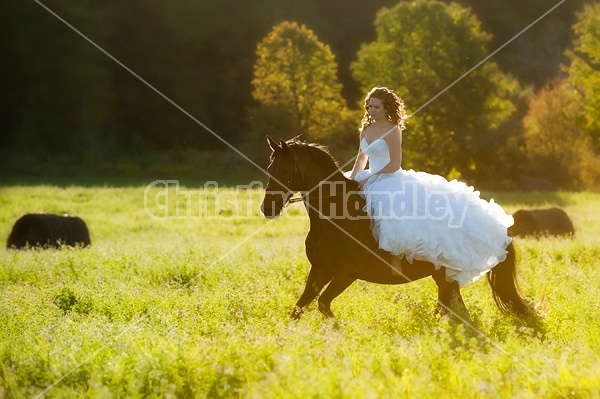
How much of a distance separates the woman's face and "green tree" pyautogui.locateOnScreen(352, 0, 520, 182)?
111ft

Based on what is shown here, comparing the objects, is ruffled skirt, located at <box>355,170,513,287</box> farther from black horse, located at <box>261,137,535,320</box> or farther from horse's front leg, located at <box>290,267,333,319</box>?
horse's front leg, located at <box>290,267,333,319</box>

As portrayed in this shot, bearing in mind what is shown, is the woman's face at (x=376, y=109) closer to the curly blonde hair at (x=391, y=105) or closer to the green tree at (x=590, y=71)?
the curly blonde hair at (x=391, y=105)

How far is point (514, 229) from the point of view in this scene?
67.0ft

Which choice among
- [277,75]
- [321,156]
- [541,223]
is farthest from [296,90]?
[321,156]

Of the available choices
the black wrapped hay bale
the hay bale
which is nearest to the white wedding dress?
the black wrapped hay bale

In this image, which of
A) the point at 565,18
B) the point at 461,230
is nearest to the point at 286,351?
the point at 461,230

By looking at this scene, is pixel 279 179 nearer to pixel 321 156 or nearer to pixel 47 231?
pixel 321 156

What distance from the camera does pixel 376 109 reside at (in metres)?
8.70

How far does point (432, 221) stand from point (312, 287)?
1643mm

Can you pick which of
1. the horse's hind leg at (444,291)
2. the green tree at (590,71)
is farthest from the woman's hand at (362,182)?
the green tree at (590,71)

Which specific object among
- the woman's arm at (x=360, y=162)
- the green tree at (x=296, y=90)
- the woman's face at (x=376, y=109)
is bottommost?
the woman's arm at (x=360, y=162)

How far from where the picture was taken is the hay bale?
20.2m

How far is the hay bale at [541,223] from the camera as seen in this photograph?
66.4 ft

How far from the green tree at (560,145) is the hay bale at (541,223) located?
80.4 feet
